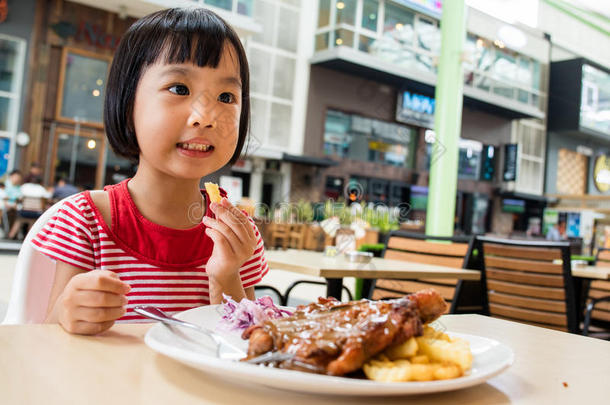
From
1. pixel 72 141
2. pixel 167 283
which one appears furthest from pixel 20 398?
pixel 72 141

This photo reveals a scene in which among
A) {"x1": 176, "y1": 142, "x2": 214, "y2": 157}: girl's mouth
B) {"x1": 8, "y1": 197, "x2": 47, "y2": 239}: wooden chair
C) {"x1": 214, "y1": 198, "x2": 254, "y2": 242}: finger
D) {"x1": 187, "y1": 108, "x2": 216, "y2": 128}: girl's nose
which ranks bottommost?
{"x1": 8, "y1": 197, "x2": 47, "y2": 239}: wooden chair

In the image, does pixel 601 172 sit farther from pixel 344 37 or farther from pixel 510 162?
pixel 344 37

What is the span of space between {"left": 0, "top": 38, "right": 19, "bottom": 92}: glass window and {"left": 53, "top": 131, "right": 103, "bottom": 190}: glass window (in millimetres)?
1232

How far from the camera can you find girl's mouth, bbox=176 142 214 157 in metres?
0.91

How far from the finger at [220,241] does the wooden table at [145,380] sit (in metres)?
0.19

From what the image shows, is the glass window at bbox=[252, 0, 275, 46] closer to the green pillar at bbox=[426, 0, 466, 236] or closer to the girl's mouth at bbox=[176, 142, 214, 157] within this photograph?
the green pillar at bbox=[426, 0, 466, 236]

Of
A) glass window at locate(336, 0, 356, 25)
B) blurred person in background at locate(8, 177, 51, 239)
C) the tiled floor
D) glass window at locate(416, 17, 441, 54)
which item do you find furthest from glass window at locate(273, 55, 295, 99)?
A: blurred person in background at locate(8, 177, 51, 239)

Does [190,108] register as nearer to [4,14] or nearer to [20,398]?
[20,398]

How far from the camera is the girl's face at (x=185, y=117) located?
890 mm

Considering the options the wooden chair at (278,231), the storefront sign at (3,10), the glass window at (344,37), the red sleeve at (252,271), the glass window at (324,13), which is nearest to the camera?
the red sleeve at (252,271)

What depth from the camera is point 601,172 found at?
18.5m

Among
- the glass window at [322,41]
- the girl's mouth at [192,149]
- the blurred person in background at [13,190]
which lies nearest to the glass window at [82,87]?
the blurred person in background at [13,190]

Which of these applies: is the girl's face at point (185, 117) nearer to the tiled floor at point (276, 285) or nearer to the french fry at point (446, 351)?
the french fry at point (446, 351)

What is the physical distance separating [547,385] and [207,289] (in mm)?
683
